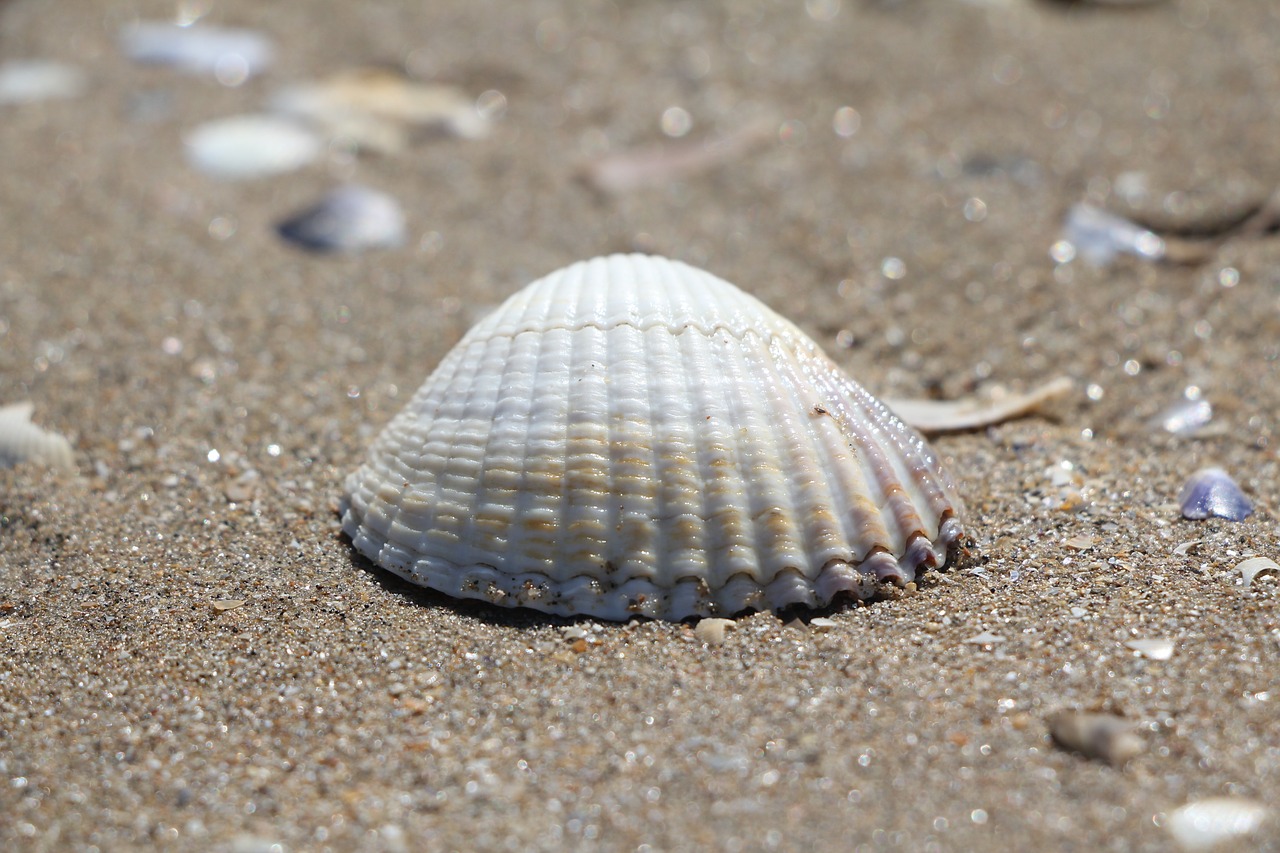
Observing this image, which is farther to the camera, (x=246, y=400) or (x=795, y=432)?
(x=246, y=400)

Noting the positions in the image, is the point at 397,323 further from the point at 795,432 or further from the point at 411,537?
the point at 795,432

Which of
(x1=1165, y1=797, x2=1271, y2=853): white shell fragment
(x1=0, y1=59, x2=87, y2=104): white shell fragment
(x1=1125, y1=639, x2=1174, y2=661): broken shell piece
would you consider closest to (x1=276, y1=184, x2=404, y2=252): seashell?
(x1=0, y1=59, x2=87, y2=104): white shell fragment

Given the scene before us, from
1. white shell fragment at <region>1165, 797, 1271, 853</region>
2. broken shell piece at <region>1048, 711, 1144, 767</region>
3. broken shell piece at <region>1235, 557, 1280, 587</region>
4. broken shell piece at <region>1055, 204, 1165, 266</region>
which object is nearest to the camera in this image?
white shell fragment at <region>1165, 797, 1271, 853</region>

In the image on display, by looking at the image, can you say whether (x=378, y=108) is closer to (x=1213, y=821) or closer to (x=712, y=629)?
(x=712, y=629)

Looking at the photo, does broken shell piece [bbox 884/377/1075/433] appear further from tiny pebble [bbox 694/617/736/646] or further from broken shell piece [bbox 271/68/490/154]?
broken shell piece [bbox 271/68/490/154]

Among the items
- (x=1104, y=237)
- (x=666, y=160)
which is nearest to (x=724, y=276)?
(x=666, y=160)

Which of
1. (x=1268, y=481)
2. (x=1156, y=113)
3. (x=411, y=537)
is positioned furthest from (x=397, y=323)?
(x=1156, y=113)
